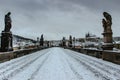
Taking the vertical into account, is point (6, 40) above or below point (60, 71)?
above

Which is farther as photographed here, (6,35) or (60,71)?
(6,35)

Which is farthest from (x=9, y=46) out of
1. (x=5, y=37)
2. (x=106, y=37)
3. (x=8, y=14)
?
(x=106, y=37)

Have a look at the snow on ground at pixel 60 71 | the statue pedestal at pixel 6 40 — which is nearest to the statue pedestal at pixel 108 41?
the statue pedestal at pixel 6 40

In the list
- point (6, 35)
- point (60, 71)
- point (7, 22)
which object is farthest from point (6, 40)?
point (60, 71)

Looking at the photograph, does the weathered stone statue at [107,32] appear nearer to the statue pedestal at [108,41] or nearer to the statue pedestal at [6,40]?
the statue pedestal at [108,41]

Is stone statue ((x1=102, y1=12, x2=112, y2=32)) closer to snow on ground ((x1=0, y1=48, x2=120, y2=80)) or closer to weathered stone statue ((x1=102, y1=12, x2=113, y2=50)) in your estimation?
weathered stone statue ((x1=102, y1=12, x2=113, y2=50))

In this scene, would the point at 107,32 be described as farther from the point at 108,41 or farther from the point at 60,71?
the point at 60,71

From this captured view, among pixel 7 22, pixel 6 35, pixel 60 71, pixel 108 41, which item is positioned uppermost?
pixel 7 22

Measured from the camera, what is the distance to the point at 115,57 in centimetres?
2519

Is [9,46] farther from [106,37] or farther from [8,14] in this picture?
[106,37]

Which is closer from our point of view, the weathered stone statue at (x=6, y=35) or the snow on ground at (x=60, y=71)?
the snow on ground at (x=60, y=71)

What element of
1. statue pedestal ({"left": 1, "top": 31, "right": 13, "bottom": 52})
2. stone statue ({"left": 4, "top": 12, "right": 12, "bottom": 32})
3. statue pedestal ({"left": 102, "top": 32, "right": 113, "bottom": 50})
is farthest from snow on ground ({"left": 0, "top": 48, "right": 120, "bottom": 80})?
stone statue ({"left": 4, "top": 12, "right": 12, "bottom": 32})

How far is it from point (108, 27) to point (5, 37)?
15.6 metres

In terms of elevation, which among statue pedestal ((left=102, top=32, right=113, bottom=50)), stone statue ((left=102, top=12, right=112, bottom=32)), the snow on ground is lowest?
the snow on ground
